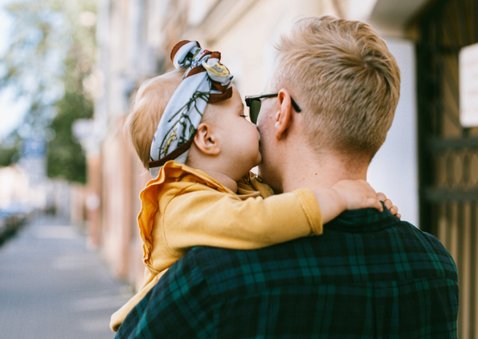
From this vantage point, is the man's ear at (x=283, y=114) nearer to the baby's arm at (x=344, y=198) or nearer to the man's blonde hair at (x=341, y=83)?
the man's blonde hair at (x=341, y=83)

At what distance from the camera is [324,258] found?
1.43 meters

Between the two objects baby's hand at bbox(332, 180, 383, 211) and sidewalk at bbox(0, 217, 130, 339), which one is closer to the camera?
baby's hand at bbox(332, 180, 383, 211)

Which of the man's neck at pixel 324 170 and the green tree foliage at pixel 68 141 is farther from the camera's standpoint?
the green tree foliage at pixel 68 141

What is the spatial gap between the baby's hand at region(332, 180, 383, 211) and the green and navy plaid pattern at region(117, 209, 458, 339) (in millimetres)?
18

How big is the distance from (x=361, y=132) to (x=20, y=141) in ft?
102

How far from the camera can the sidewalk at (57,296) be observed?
9.62 meters

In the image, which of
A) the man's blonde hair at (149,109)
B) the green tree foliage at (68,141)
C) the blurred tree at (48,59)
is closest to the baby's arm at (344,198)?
the man's blonde hair at (149,109)

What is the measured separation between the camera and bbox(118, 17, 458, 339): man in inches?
54.2

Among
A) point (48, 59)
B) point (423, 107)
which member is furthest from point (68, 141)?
point (423, 107)

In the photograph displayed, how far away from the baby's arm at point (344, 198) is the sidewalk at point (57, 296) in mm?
7989

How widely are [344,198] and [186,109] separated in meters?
0.43

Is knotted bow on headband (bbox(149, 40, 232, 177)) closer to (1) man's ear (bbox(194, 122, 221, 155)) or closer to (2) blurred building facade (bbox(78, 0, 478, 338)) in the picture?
(1) man's ear (bbox(194, 122, 221, 155))

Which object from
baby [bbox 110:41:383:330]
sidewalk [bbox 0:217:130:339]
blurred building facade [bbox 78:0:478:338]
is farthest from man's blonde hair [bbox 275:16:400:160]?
sidewalk [bbox 0:217:130:339]

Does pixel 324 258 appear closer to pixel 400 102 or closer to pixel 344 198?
pixel 344 198
